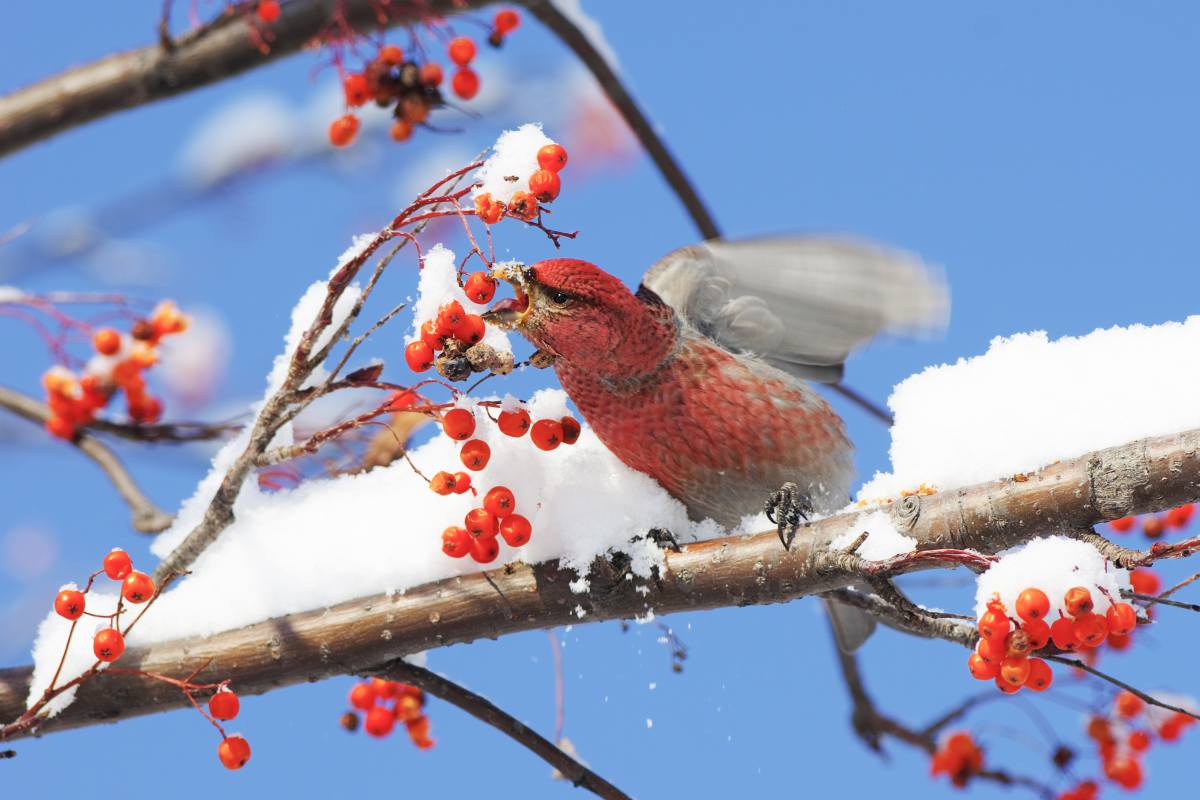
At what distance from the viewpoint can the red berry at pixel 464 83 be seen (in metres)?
3.09

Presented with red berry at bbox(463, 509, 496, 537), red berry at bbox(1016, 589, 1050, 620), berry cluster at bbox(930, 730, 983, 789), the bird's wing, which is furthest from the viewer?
berry cluster at bbox(930, 730, 983, 789)

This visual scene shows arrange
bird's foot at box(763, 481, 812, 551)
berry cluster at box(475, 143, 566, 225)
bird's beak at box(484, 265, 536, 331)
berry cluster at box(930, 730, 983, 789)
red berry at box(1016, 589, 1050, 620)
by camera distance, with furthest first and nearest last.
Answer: berry cluster at box(930, 730, 983, 789) < bird's foot at box(763, 481, 812, 551) < bird's beak at box(484, 265, 536, 331) < berry cluster at box(475, 143, 566, 225) < red berry at box(1016, 589, 1050, 620)

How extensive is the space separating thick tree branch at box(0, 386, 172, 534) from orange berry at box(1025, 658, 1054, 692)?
2104 millimetres

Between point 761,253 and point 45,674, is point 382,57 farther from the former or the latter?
point 45,674

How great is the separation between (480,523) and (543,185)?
66 centimetres

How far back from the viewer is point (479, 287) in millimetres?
1871

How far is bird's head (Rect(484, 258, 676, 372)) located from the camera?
233 cm

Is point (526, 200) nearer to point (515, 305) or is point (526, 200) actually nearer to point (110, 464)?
point (515, 305)

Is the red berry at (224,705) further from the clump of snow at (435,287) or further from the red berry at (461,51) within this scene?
the red berry at (461,51)

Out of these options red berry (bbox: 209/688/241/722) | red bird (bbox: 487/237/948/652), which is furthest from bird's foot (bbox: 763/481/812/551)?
red berry (bbox: 209/688/241/722)

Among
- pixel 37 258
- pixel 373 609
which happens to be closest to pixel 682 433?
pixel 373 609

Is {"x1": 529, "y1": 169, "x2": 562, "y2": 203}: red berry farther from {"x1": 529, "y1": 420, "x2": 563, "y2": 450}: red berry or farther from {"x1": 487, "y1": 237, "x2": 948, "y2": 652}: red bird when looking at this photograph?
{"x1": 487, "y1": 237, "x2": 948, "y2": 652}: red bird

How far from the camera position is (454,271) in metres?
1.95

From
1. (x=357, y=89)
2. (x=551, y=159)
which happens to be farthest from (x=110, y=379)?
(x=551, y=159)
